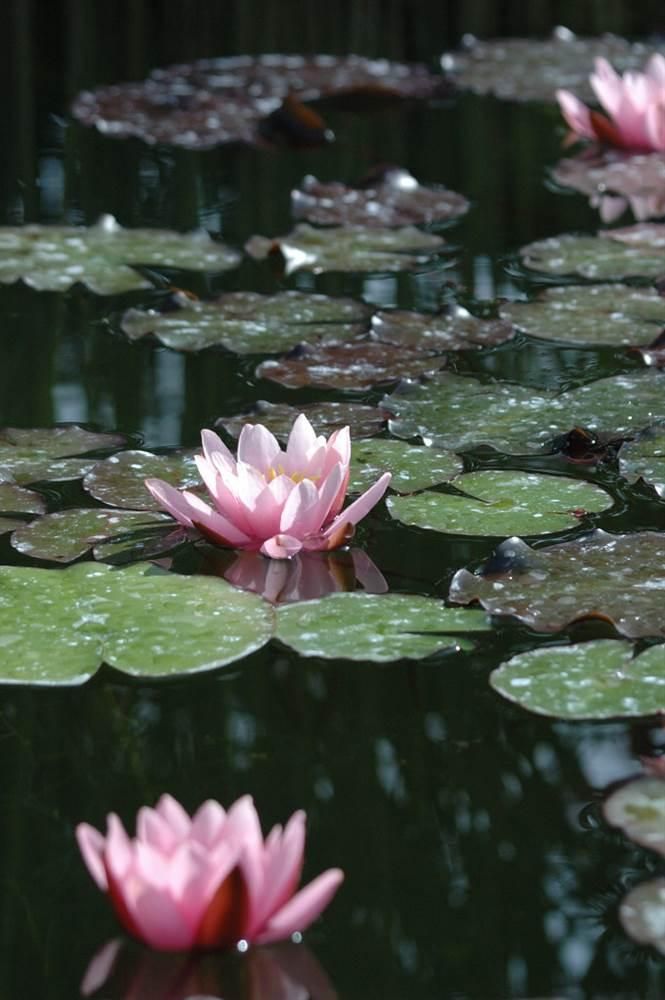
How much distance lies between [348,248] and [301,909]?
2318mm

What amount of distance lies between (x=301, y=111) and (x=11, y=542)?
2801 mm

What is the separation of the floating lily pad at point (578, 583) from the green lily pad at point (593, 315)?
87cm

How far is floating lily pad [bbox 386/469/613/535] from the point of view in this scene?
1.83 m

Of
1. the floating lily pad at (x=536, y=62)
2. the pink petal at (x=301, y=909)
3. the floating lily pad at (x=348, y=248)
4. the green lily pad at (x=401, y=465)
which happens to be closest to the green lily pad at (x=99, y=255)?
the floating lily pad at (x=348, y=248)

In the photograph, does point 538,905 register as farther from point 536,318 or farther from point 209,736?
point 536,318

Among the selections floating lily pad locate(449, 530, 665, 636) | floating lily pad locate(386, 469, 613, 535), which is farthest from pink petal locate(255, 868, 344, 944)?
floating lily pad locate(386, 469, 613, 535)

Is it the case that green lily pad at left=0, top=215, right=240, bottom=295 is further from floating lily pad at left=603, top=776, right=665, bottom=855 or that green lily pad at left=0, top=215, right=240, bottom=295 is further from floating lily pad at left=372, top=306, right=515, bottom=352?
floating lily pad at left=603, top=776, right=665, bottom=855

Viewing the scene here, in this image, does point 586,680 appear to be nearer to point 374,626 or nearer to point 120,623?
point 374,626

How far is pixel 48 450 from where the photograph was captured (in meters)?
2.12

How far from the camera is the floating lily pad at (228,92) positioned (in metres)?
4.52

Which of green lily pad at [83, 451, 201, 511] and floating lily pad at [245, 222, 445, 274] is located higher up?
floating lily pad at [245, 222, 445, 274]

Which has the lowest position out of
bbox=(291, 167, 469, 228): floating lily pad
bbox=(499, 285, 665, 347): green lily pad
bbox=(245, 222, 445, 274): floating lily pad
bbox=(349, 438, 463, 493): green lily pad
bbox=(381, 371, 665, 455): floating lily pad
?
bbox=(349, 438, 463, 493): green lily pad

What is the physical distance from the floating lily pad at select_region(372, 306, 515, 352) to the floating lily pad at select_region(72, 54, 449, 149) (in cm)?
192

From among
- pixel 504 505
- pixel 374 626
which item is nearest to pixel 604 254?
pixel 504 505
